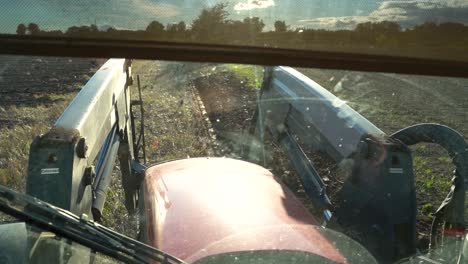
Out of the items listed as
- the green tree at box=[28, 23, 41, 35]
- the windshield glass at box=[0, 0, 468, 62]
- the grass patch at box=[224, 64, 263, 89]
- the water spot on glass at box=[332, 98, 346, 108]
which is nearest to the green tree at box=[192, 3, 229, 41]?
the windshield glass at box=[0, 0, 468, 62]

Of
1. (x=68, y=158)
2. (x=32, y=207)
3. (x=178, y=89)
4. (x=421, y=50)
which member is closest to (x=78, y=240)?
(x=32, y=207)

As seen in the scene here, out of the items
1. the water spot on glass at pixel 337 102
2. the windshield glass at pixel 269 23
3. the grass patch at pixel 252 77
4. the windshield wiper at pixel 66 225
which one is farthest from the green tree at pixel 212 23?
the water spot on glass at pixel 337 102

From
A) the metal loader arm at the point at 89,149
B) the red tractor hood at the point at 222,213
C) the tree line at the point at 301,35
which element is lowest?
the red tractor hood at the point at 222,213

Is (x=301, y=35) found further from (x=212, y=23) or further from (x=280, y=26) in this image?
(x=212, y=23)

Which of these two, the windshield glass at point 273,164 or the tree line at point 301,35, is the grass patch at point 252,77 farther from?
the tree line at point 301,35

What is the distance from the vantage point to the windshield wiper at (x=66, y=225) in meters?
1.67

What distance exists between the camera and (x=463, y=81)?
2.39 meters

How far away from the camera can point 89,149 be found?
2.79 meters

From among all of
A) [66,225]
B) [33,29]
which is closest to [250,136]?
[33,29]

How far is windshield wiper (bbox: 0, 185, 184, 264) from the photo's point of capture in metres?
1.67

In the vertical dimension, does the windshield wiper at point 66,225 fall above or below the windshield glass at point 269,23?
below

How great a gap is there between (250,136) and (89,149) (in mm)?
1359

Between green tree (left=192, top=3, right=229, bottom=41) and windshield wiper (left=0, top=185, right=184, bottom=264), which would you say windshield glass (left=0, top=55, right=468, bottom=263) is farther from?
green tree (left=192, top=3, right=229, bottom=41)

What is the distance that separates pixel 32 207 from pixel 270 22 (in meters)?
0.94
